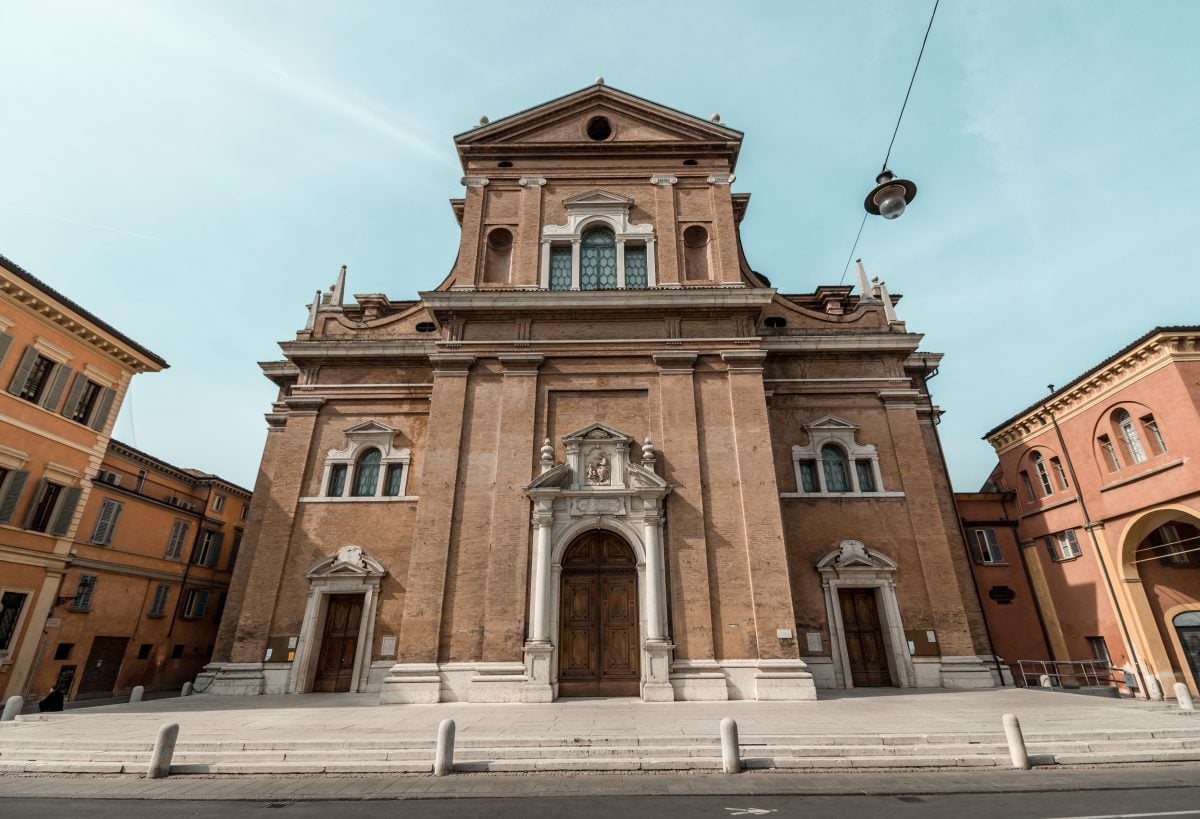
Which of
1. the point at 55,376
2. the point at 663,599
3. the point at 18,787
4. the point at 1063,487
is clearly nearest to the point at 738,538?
the point at 663,599

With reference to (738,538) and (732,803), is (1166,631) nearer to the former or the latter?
(738,538)

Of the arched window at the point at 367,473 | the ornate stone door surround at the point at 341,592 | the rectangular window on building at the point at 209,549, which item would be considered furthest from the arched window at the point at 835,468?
the rectangular window on building at the point at 209,549

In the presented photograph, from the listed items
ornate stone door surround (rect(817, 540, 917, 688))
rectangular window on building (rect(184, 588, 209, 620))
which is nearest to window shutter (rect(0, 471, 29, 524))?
rectangular window on building (rect(184, 588, 209, 620))

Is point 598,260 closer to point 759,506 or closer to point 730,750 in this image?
point 759,506

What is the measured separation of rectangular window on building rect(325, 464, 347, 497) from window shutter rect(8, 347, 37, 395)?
30.9 feet

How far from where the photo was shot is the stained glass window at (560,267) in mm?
19203

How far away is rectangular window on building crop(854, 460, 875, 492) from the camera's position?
18.6m

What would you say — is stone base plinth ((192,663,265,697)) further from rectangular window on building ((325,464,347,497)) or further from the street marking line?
the street marking line

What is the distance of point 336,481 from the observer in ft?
61.9

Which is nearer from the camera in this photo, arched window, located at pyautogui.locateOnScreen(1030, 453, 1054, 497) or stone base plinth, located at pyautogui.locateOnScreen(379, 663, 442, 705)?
stone base plinth, located at pyautogui.locateOnScreen(379, 663, 442, 705)

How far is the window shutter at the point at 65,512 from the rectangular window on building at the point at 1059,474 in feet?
115

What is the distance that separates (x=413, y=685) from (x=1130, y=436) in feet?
76.8

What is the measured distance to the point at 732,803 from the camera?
22.0ft

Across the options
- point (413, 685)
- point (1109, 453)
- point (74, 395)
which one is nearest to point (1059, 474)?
point (1109, 453)
